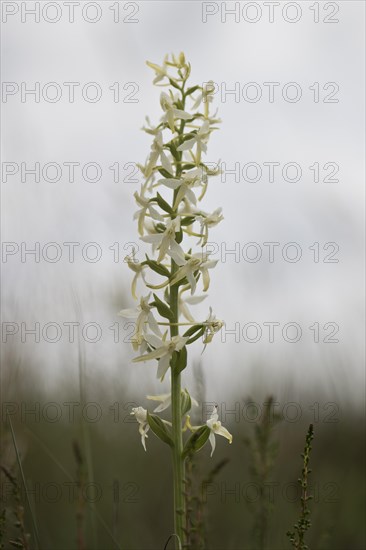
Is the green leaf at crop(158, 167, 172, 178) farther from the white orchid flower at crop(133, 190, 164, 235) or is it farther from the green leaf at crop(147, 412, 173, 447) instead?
the green leaf at crop(147, 412, 173, 447)

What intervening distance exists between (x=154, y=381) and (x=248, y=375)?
76cm

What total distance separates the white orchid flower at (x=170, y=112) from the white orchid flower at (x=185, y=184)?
194 millimetres

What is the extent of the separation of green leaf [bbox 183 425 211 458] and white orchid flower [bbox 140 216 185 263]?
541 millimetres

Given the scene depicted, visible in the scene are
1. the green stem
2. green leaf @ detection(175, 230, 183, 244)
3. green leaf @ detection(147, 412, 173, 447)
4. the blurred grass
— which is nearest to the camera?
the green stem

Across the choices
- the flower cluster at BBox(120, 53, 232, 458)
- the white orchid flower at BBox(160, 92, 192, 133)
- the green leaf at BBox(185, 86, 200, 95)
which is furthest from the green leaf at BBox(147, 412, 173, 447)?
the green leaf at BBox(185, 86, 200, 95)

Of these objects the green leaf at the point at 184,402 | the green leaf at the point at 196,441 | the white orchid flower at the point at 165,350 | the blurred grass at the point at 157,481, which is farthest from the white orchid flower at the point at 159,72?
the blurred grass at the point at 157,481

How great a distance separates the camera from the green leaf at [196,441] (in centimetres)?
212

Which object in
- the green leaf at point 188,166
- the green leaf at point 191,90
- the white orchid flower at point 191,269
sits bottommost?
the white orchid flower at point 191,269

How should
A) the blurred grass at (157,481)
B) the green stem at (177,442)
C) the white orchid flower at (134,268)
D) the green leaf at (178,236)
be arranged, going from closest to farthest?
the green stem at (177,442) → the green leaf at (178,236) → the white orchid flower at (134,268) → the blurred grass at (157,481)

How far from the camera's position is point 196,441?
2141 millimetres

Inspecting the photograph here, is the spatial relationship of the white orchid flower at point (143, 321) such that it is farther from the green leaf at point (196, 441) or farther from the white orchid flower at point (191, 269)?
the green leaf at point (196, 441)

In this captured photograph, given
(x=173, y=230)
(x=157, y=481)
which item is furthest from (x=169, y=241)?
(x=157, y=481)

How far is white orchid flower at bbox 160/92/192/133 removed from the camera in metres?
2.30

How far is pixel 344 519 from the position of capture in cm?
374
